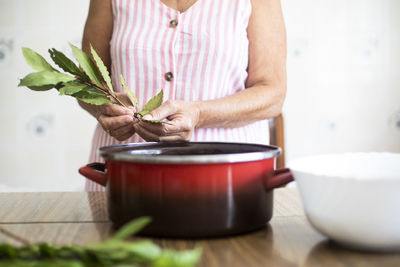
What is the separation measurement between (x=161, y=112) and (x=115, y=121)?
128 mm

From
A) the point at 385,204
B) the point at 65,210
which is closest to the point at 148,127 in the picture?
the point at 65,210

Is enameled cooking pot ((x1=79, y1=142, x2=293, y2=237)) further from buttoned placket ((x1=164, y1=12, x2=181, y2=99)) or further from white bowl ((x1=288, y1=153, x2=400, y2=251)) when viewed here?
buttoned placket ((x1=164, y1=12, x2=181, y2=99))

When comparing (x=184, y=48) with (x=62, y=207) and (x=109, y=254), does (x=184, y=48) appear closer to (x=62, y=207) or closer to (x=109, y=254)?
(x=62, y=207)

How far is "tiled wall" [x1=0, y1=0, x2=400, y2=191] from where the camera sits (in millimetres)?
2131

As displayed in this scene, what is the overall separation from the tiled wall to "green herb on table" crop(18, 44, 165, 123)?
150 cm

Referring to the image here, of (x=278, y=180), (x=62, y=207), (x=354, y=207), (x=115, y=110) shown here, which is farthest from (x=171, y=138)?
(x=354, y=207)

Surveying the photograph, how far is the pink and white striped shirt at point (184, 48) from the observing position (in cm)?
118

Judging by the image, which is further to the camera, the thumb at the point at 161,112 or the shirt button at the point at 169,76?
the shirt button at the point at 169,76

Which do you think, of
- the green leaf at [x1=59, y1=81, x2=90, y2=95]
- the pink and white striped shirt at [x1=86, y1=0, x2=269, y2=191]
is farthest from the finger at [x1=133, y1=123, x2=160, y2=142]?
the pink and white striped shirt at [x1=86, y1=0, x2=269, y2=191]

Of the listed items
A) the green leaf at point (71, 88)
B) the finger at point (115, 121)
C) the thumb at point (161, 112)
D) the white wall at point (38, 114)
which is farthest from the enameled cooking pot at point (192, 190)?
the white wall at point (38, 114)

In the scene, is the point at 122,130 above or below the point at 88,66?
below

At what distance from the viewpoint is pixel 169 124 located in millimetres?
865

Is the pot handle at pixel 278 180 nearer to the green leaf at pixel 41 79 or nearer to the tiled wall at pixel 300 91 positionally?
the green leaf at pixel 41 79

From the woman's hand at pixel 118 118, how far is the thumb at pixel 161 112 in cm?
8
